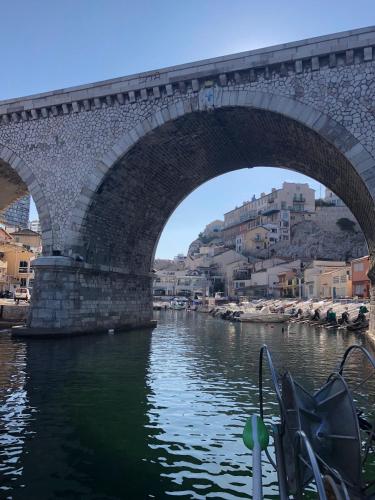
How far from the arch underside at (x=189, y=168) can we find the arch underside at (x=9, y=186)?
735 centimetres

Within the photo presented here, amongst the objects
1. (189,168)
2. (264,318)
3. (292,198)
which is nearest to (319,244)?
(292,198)

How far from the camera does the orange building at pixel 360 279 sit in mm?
41594

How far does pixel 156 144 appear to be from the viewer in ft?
72.3

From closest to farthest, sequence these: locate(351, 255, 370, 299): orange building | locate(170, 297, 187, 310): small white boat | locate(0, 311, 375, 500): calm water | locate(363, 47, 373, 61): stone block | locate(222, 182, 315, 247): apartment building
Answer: locate(0, 311, 375, 500): calm water → locate(363, 47, 373, 61): stone block → locate(351, 255, 370, 299): orange building → locate(170, 297, 187, 310): small white boat → locate(222, 182, 315, 247): apartment building

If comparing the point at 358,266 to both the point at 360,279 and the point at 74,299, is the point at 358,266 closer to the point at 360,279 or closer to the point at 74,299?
the point at 360,279

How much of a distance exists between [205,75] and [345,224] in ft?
244

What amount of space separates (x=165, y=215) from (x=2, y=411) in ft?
71.2

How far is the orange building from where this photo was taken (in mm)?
41594

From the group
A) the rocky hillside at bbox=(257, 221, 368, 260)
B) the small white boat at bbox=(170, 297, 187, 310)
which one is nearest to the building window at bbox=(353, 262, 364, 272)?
the small white boat at bbox=(170, 297, 187, 310)

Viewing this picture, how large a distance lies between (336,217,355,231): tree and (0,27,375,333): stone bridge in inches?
2562

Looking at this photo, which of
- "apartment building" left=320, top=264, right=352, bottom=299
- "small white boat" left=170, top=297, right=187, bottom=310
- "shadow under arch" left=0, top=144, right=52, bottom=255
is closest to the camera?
"shadow under arch" left=0, top=144, right=52, bottom=255

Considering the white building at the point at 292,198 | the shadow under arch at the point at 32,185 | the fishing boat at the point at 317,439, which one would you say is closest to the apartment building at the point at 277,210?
the white building at the point at 292,198

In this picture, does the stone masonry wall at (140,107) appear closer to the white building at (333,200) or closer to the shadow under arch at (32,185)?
the shadow under arch at (32,185)

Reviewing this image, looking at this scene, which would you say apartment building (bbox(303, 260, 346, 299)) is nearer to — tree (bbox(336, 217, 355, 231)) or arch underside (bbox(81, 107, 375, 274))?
tree (bbox(336, 217, 355, 231))
